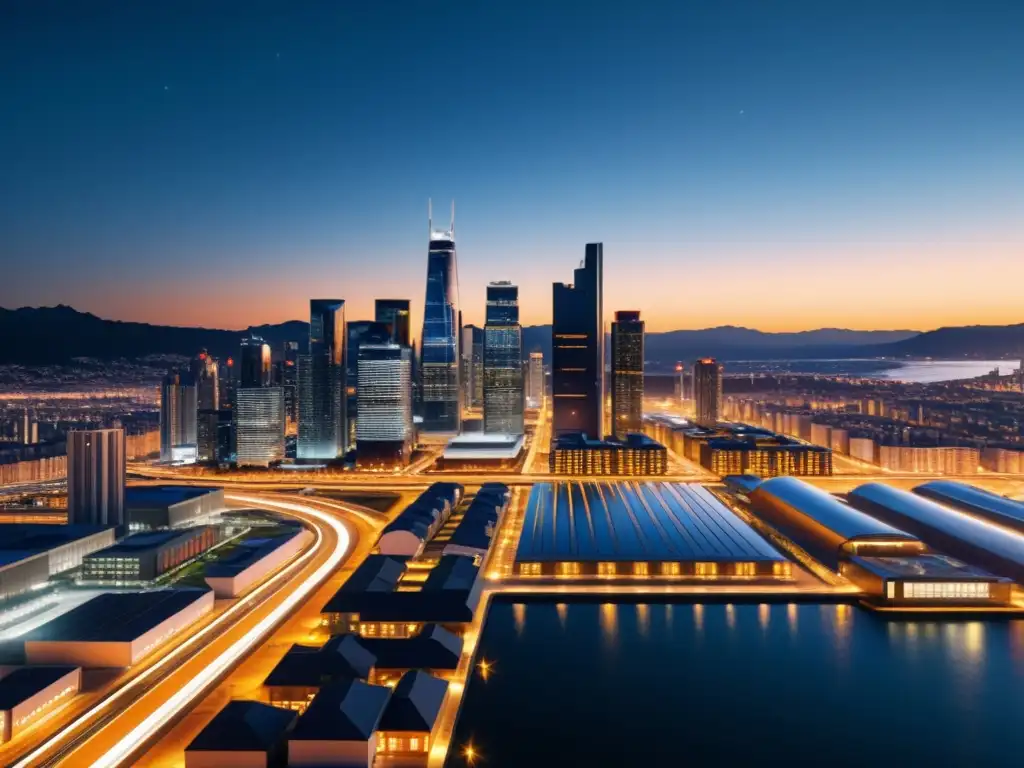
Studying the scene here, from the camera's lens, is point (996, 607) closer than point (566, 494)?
Yes

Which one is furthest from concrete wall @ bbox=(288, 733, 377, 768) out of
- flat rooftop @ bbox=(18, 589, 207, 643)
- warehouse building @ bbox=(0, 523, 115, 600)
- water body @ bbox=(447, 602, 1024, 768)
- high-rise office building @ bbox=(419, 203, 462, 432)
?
high-rise office building @ bbox=(419, 203, 462, 432)

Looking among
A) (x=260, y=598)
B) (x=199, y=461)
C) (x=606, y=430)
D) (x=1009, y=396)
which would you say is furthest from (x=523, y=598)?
(x=1009, y=396)

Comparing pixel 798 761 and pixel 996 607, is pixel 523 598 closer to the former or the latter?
pixel 798 761

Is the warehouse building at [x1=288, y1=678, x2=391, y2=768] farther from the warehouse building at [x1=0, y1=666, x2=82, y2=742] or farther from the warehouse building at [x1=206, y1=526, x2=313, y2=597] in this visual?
A: the warehouse building at [x1=206, y1=526, x2=313, y2=597]

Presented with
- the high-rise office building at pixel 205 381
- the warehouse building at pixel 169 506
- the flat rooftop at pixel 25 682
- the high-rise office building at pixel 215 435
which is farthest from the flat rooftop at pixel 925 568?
the high-rise office building at pixel 205 381

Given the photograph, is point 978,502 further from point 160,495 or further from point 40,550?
point 40,550

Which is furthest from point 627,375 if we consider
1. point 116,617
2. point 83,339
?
point 83,339
